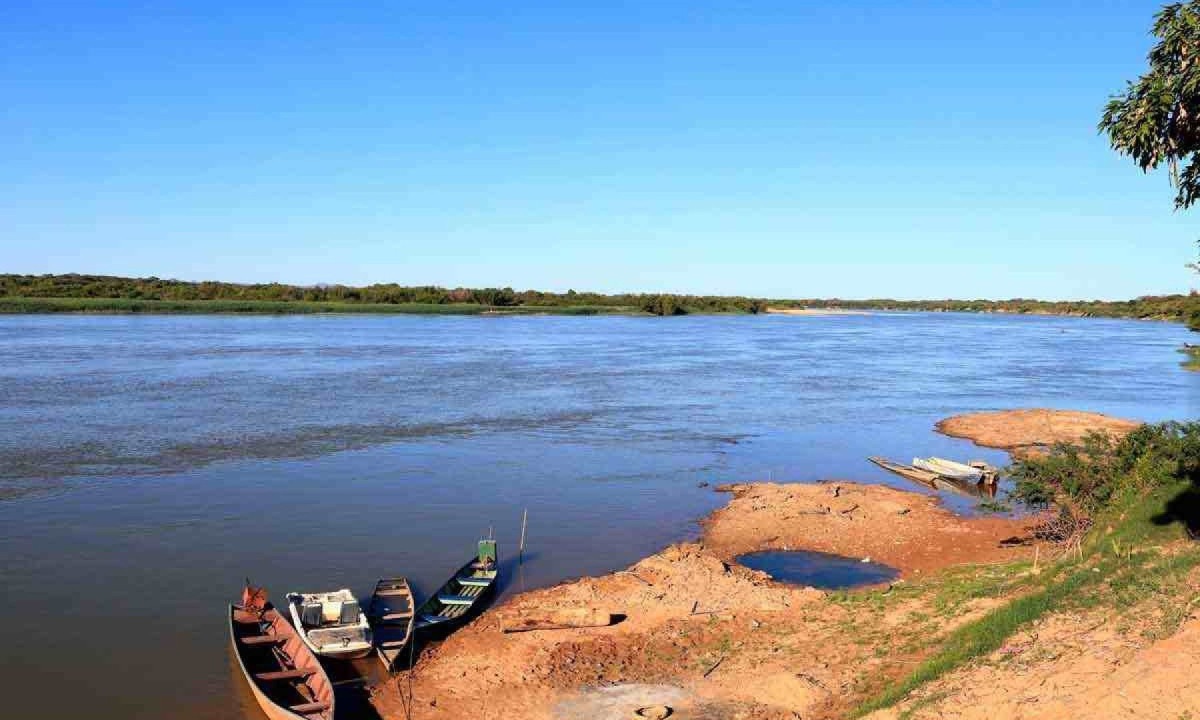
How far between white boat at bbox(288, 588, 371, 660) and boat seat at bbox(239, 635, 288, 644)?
1.07ft

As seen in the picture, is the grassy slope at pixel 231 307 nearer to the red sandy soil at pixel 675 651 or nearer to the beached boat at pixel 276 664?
the beached boat at pixel 276 664

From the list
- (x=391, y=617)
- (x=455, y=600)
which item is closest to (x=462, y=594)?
(x=455, y=600)

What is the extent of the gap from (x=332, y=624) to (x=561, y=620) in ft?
13.2

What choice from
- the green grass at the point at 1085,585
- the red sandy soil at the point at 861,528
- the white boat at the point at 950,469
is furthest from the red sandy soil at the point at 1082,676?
the white boat at the point at 950,469

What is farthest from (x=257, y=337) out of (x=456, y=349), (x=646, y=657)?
(x=646, y=657)

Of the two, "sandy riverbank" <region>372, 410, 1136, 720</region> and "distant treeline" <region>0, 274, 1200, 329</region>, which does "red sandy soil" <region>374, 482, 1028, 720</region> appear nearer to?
"sandy riverbank" <region>372, 410, 1136, 720</region>

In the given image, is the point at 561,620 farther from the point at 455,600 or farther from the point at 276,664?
the point at 276,664

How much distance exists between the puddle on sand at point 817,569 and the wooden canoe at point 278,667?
375 inches

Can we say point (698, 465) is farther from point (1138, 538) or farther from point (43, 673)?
point (43, 673)

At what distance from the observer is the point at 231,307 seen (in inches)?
4926

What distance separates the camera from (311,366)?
58344mm

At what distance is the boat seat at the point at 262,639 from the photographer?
14430 millimetres

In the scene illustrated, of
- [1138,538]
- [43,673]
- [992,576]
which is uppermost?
[1138,538]

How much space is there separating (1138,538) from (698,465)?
16651 millimetres
